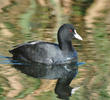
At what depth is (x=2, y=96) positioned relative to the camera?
7867 millimetres

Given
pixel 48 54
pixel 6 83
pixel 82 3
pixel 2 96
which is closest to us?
pixel 2 96

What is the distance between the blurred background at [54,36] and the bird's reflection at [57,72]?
157 mm

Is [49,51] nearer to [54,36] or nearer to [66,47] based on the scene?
[66,47]

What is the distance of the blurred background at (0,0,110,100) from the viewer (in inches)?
326

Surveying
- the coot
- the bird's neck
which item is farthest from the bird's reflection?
the bird's neck

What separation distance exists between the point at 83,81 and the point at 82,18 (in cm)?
605

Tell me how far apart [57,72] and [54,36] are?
2647 mm

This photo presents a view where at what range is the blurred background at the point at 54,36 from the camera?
27.1 feet

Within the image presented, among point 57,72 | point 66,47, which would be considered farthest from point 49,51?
point 57,72

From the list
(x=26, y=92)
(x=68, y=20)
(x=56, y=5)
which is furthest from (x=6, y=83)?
(x=56, y=5)

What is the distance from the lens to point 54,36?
40.6 ft

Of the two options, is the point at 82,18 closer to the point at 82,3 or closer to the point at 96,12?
the point at 96,12

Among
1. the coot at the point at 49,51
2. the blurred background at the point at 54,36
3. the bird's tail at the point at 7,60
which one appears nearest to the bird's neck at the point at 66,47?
the coot at the point at 49,51

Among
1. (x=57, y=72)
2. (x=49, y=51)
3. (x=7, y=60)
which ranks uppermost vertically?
(x=49, y=51)
